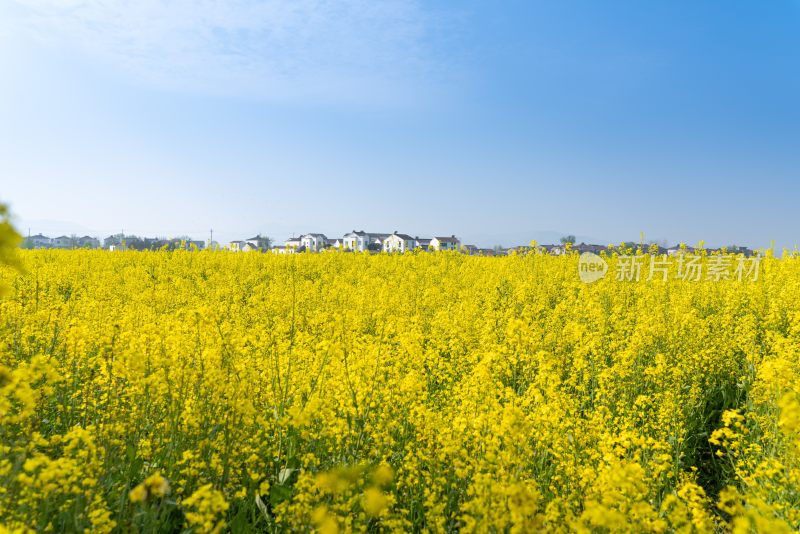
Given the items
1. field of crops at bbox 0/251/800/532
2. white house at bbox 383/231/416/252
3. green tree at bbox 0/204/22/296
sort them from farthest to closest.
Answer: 1. white house at bbox 383/231/416/252
2. field of crops at bbox 0/251/800/532
3. green tree at bbox 0/204/22/296

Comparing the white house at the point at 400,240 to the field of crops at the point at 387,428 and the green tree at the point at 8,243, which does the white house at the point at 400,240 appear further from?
the green tree at the point at 8,243

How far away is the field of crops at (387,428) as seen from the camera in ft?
7.73

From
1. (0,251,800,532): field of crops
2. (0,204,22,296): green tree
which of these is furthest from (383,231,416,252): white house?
(0,204,22,296): green tree

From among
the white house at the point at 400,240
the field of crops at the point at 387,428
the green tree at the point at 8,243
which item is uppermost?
the white house at the point at 400,240

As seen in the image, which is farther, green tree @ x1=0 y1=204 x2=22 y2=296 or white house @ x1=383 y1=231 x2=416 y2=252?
white house @ x1=383 y1=231 x2=416 y2=252

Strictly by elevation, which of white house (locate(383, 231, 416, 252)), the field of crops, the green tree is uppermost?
white house (locate(383, 231, 416, 252))

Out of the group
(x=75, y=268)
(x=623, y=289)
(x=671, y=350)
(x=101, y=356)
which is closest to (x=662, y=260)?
(x=623, y=289)

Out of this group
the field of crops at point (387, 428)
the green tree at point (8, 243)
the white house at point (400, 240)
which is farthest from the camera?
the white house at point (400, 240)

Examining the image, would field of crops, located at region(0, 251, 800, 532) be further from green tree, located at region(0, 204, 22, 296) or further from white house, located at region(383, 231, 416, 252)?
white house, located at region(383, 231, 416, 252)

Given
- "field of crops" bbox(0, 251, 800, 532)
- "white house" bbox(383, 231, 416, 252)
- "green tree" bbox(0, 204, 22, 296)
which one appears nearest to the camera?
"green tree" bbox(0, 204, 22, 296)

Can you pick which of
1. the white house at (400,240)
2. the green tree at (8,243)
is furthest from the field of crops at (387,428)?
the white house at (400,240)

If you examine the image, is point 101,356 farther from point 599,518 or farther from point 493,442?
point 599,518

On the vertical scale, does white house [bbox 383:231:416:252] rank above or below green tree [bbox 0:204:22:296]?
above

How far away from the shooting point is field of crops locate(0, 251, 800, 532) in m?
2.36
